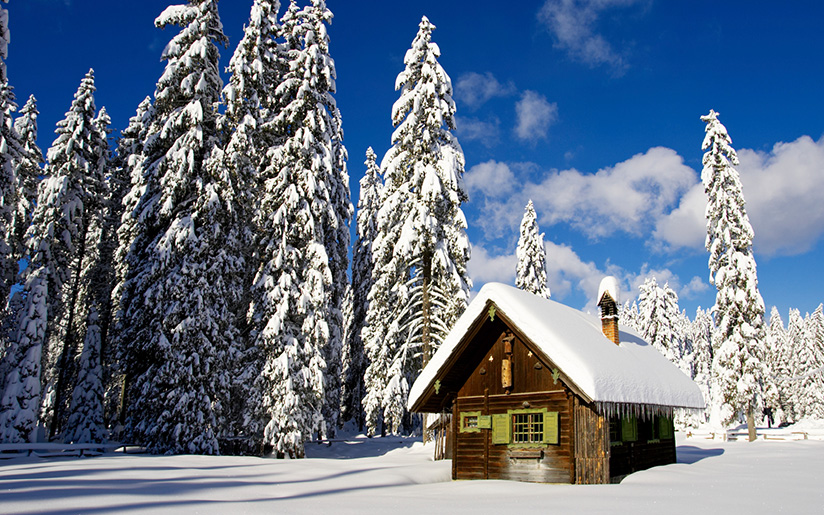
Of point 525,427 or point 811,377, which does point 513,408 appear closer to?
point 525,427

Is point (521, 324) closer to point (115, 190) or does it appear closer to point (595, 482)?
point (595, 482)

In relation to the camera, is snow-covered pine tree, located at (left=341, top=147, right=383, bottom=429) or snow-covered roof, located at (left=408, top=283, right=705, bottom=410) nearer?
snow-covered roof, located at (left=408, top=283, right=705, bottom=410)

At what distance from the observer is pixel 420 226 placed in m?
24.2

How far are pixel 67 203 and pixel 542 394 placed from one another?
26.0 m

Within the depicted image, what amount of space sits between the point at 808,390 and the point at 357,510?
2597 inches

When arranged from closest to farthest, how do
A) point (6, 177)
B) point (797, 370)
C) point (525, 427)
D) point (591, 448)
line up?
point (591, 448)
point (525, 427)
point (6, 177)
point (797, 370)

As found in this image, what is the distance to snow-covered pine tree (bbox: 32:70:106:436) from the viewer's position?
1079 inches

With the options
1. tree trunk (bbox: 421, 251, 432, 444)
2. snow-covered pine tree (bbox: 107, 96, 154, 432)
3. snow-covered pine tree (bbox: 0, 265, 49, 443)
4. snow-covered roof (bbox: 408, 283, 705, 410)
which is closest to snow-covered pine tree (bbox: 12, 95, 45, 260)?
snow-covered pine tree (bbox: 107, 96, 154, 432)

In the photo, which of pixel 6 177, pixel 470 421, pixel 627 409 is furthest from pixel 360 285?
pixel 627 409

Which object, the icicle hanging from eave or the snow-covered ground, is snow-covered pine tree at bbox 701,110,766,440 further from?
the icicle hanging from eave

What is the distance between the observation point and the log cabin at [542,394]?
14.3 meters

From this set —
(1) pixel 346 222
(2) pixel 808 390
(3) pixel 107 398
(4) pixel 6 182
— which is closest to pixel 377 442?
(1) pixel 346 222

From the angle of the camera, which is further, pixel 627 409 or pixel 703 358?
pixel 703 358

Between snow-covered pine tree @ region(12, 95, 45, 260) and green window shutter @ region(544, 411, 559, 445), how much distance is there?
26.3 metres
